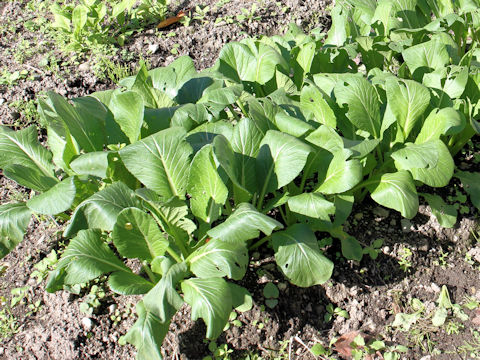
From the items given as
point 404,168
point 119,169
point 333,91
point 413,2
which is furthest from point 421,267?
point 413,2

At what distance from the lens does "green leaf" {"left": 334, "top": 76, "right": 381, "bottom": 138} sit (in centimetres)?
290

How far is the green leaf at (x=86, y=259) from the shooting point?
2355 millimetres

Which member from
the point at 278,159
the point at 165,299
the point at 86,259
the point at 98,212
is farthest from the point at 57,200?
the point at 278,159

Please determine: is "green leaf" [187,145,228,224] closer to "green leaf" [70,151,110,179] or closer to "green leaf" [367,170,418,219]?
"green leaf" [70,151,110,179]

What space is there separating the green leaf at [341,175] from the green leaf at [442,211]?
76 cm

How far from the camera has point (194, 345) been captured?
260 cm

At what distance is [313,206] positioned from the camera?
2506 millimetres

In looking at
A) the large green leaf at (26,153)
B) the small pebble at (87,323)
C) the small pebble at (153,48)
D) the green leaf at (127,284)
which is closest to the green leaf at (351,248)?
the green leaf at (127,284)

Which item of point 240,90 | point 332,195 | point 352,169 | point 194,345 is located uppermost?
point 240,90

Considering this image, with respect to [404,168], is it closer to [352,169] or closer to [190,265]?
[352,169]

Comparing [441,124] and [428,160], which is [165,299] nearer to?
[428,160]

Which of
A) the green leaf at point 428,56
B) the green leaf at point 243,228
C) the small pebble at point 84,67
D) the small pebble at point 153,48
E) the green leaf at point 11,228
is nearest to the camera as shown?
the green leaf at point 243,228

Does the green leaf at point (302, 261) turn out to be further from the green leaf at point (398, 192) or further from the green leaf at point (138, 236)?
the green leaf at point (138, 236)

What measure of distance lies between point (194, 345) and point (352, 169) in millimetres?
1255
